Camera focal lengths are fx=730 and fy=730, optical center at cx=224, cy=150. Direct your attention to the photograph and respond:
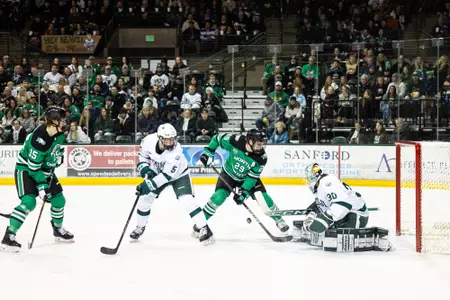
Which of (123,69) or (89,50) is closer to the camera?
(123,69)

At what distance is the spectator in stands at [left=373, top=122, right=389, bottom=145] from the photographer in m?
12.2

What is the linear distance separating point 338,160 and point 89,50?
25.2 feet

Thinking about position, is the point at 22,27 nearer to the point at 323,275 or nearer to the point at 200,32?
the point at 200,32

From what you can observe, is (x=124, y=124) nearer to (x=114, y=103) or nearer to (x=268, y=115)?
(x=114, y=103)

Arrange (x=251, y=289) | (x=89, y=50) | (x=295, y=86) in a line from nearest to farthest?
1. (x=251, y=289)
2. (x=295, y=86)
3. (x=89, y=50)

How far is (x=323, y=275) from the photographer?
5.61 metres

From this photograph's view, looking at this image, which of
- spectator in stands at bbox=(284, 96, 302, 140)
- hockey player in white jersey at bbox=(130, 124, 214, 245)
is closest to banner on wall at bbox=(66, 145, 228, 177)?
spectator in stands at bbox=(284, 96, 302, 140)

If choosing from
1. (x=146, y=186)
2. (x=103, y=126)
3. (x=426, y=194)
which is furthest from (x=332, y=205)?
(x=103, y=126)

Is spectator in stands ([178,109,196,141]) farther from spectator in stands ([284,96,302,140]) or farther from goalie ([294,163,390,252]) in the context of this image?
goalie ([294,163,390,252])

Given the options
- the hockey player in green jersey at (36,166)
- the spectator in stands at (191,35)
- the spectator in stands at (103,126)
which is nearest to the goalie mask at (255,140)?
the hockey player in green jersey at (36,166)

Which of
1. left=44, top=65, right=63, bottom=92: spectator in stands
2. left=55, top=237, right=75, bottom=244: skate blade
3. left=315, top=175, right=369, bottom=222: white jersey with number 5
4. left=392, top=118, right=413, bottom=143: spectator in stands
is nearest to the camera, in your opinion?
left=315, top=175, right=369, bottom=222: white jersey with number 5

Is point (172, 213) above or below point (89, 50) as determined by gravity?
below

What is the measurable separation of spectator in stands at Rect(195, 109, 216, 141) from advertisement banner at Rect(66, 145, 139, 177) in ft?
3.63

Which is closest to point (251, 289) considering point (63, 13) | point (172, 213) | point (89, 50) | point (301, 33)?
point (172, 213)
